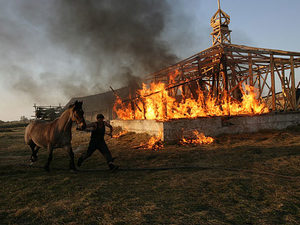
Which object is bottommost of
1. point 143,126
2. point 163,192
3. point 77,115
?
point 163,192

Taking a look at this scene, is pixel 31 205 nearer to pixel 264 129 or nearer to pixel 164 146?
pixel 164 146

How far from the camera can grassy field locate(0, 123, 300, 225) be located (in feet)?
9.95

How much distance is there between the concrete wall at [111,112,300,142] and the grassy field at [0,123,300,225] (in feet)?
8.13

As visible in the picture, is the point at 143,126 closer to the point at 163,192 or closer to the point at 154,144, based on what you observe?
the point at 154,144

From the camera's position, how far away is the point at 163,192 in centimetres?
406

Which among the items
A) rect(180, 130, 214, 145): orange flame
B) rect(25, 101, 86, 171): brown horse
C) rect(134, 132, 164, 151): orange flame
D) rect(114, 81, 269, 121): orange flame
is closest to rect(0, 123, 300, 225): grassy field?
rect(25, 101, 86, 171): brown horse

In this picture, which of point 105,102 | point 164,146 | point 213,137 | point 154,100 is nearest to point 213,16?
point 154,100

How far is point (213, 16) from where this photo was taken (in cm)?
2405

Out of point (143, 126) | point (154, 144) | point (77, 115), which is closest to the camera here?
point (77, 115)

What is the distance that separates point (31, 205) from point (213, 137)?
8.82 metres

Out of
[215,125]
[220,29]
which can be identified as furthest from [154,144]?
[220,29]

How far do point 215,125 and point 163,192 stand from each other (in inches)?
288

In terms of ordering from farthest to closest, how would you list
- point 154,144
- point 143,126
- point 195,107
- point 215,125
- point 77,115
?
point 143,126 < point 195,107 < point 215,125 < point 154,144 < point 77,115

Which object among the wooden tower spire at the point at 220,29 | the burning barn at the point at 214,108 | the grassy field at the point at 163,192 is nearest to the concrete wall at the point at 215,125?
the burning barn at the point at 214,108
